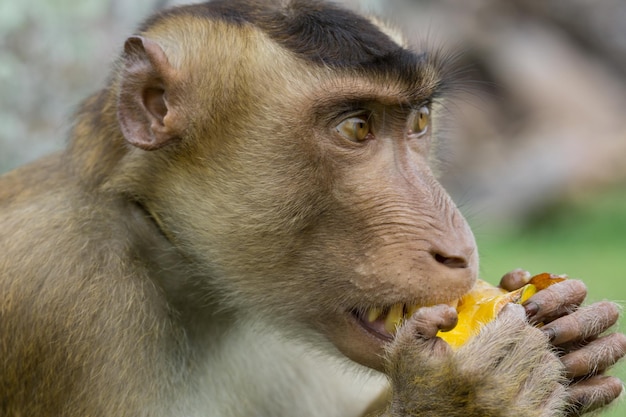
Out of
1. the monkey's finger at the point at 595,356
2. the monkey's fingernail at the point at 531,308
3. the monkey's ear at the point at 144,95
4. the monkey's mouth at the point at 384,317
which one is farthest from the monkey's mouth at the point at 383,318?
the monkey's ear at the point at 144,95

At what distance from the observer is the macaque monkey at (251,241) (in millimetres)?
3748

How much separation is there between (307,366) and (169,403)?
1137mm

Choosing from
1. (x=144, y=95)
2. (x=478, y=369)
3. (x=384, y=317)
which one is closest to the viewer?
(x=478, y=369)

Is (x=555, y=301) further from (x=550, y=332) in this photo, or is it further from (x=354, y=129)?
(x=354, y=129)

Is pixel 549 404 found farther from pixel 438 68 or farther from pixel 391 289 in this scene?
pixel 438 68

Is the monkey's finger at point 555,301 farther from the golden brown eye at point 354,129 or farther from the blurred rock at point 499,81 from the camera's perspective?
the blurred rock at point 499,81

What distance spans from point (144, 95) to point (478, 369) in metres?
1.81

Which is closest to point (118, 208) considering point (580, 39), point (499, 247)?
point (499, 247)

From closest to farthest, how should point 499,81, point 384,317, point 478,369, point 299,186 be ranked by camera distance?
point 478,369 < point 384,317 < point 299,186 < point 499,81

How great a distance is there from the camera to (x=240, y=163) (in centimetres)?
415

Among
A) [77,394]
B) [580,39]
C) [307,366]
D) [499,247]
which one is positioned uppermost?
[580,39]

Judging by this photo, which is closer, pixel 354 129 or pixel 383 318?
pixel 383 318

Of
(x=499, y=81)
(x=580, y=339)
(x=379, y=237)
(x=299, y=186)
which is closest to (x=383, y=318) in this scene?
(x=379, y=237)

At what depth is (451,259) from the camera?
12.3 feet
